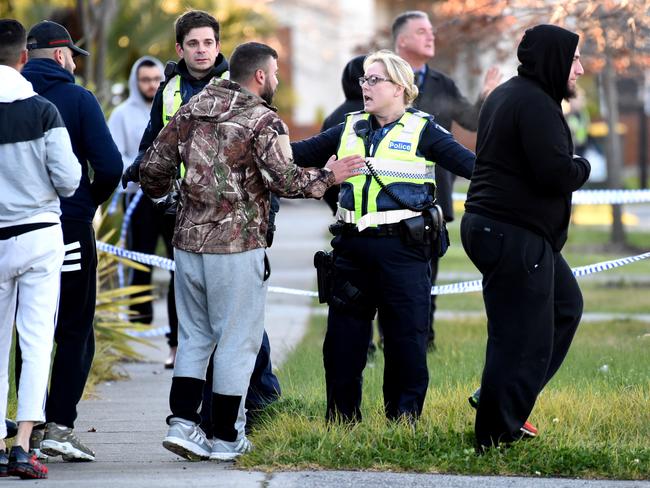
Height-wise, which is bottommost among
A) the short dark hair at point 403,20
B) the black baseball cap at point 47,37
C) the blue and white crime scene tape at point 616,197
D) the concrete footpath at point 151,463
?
the concrete footpath at point 151,463

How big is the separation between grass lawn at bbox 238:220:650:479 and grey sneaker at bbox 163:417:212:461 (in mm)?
237

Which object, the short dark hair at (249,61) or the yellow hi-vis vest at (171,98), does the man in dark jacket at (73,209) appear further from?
the short dark hair at (249,61)

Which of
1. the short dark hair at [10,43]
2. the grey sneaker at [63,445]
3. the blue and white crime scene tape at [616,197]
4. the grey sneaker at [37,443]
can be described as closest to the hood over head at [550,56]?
the short dark hair at [10,43]

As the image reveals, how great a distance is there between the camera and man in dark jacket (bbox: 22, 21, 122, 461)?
609 cm

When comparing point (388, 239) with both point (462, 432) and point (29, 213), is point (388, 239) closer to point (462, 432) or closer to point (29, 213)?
point (462, 432)

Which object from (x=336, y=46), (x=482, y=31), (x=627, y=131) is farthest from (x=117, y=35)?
(x=627, y=131)

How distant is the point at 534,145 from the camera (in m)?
5.52

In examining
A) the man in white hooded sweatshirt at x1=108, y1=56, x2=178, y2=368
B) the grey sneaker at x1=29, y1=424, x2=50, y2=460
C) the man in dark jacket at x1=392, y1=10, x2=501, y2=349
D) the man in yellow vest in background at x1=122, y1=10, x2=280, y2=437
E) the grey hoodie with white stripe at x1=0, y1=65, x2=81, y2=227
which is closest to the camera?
the grey hoodie with white stripe at x1=0, y1=65, x2=81, y2=227

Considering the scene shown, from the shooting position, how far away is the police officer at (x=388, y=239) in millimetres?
6066

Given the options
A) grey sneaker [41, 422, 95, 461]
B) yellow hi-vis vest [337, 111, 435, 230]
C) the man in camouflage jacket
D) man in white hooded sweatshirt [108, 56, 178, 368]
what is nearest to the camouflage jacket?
the man in camouflage jacket

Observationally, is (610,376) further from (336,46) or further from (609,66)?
(336,46)

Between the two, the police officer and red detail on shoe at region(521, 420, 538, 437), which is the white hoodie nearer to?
the police officer

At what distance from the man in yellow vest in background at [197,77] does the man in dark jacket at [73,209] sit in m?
0.37

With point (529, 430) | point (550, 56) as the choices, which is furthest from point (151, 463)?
point (550, 56)
